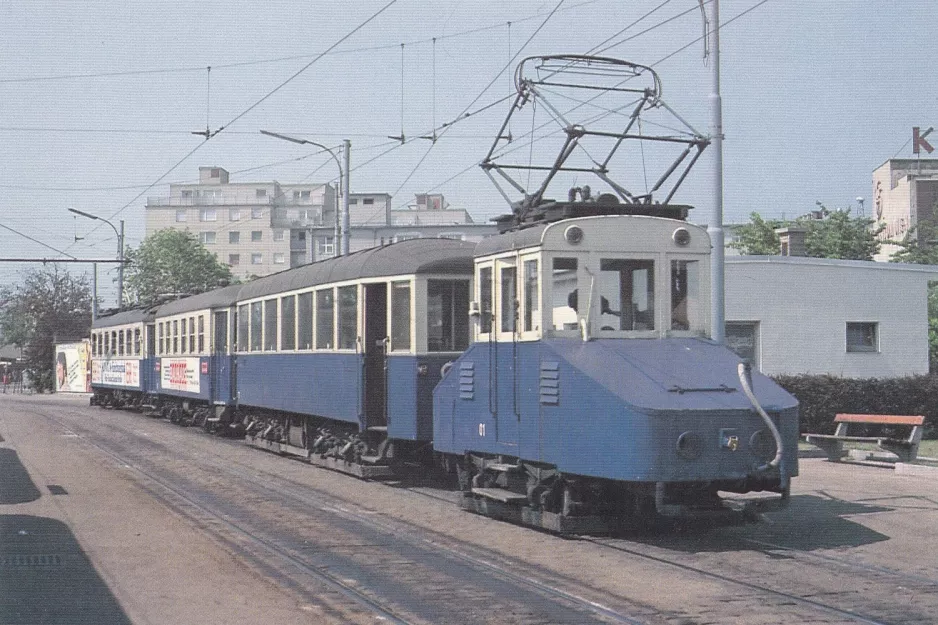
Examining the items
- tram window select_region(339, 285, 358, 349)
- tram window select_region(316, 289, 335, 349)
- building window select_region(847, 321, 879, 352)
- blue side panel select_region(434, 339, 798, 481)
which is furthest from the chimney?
blue side panel select_region(434, 339, 798, 481)

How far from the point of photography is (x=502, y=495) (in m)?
12.2

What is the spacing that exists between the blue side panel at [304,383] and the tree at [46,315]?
54972mm

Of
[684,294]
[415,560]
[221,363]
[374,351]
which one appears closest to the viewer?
[415,560]

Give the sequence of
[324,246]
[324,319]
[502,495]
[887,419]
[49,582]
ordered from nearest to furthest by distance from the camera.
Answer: [49,582], [502,495], [887,419], [324,319], [324,246]

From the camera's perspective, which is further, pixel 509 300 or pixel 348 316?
pixel 348 316

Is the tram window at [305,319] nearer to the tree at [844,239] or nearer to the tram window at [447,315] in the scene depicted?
the tram window at [447,315]

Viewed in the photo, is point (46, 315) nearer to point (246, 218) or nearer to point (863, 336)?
point (246, 218)

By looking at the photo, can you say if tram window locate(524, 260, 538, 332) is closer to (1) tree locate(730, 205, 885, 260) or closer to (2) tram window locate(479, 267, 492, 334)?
(2) tram window locate(479, 267, 492, 334)

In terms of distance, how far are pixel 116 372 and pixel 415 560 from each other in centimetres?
3327

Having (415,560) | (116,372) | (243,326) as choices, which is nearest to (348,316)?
(415,560)

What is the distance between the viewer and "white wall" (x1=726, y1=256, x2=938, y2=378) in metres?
27.8

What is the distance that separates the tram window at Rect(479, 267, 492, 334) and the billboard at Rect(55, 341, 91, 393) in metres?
53.6

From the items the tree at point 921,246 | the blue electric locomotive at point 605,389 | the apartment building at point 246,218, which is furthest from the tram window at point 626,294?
the apartment building at point 246,218

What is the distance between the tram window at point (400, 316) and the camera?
50.5 feet
